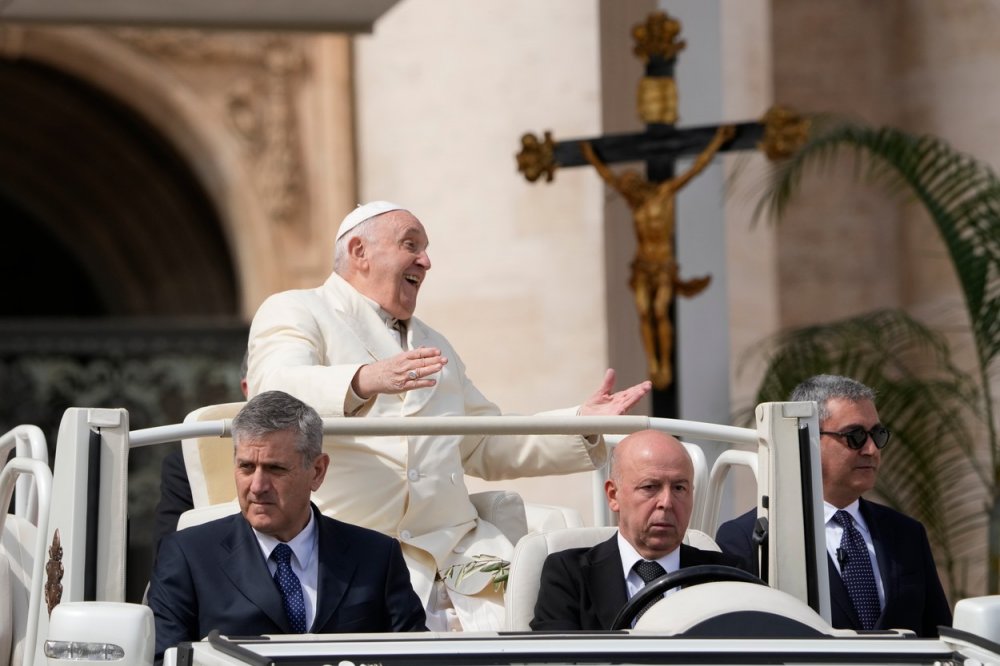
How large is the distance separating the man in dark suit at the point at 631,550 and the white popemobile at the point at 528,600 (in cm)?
10

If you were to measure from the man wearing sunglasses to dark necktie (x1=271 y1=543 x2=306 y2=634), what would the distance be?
122 cm

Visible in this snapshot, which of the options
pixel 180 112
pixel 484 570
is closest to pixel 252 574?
pixel 484 570

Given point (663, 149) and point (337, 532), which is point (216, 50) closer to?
point (663, 149)

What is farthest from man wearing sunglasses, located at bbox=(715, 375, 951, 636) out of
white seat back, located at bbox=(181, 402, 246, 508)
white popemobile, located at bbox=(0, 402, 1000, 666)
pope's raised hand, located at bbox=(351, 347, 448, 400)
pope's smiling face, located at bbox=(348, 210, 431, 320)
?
white seat back, located at bbox=(181, 402, 246, 508)

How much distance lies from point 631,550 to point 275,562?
85 centimetres

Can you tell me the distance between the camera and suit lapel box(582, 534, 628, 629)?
4.89 meters

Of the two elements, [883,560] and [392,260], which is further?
[392,260]

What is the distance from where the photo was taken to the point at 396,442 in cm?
607

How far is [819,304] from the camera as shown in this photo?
1524 cm

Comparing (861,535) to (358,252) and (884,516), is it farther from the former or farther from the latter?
(358,252)

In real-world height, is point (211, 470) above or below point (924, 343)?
below

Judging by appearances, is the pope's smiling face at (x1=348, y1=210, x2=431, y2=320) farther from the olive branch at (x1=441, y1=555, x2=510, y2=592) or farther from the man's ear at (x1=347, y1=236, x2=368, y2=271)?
the olive branch at (x1=441, y1=555, x2=510, y2=592)

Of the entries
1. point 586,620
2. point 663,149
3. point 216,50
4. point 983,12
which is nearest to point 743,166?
point 983,12

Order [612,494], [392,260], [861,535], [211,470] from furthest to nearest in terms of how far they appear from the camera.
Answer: [211,470], [392,260], [861,535], [612,494]
